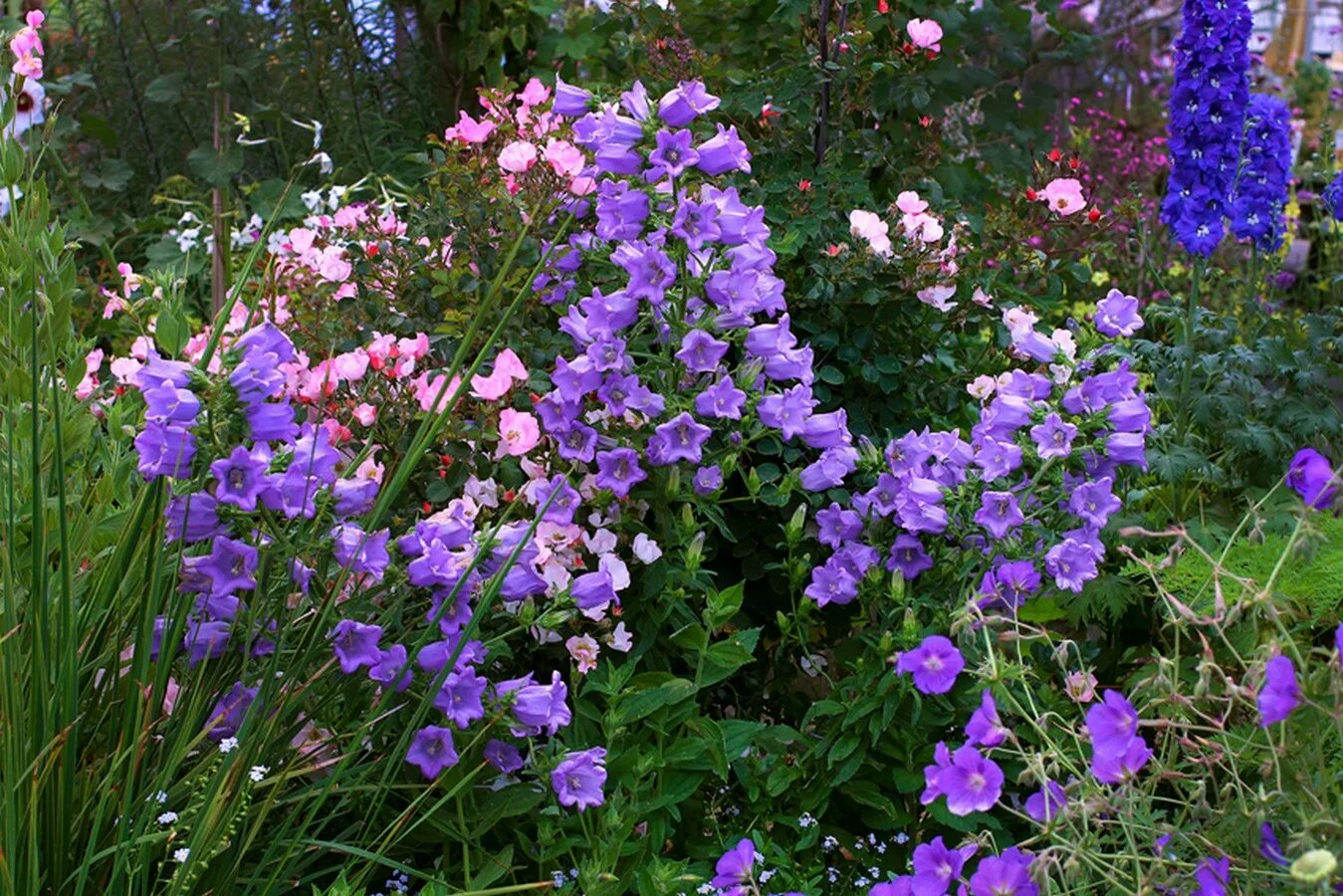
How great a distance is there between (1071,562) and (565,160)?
98 centimetres

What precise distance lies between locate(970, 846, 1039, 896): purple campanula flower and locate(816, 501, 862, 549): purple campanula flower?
0.64 m

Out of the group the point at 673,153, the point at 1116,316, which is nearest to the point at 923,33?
the point at 1116,316

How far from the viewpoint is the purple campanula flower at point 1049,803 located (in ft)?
5.22

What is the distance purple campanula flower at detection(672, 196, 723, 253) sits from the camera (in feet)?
6.61

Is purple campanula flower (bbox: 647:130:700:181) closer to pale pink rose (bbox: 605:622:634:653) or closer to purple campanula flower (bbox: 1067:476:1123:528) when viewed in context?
pale pink rose (bbox: 605:622:634:653)

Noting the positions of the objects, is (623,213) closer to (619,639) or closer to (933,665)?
A: (619,639)

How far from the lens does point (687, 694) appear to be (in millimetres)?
1942

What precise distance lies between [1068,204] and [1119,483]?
0.52 metres

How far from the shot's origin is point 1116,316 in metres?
2.33

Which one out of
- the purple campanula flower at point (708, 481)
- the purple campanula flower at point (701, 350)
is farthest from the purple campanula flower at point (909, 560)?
the purple campanula flower at point (701, 350)

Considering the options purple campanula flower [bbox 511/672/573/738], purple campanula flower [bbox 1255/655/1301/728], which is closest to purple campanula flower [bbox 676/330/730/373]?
purple campanula flower [bbox 511/672/573/738]

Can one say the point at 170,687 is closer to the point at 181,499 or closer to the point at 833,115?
the point at 181,499

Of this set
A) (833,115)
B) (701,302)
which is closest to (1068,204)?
(833,115)

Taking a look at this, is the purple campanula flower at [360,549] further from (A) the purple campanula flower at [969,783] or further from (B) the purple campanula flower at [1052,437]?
(B) the purple campanula flower at [1052,437]
